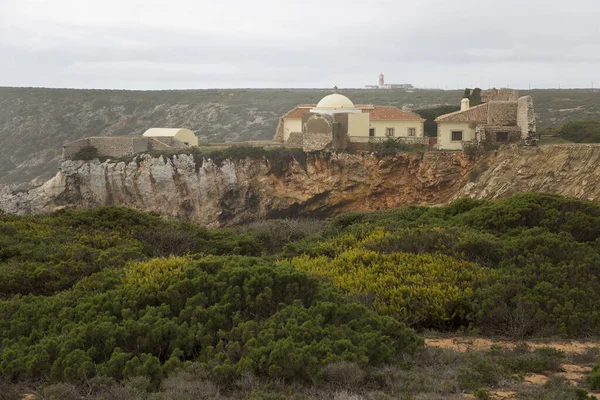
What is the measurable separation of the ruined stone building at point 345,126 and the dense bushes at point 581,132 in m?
6.97

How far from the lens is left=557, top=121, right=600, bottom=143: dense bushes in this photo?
2869cm

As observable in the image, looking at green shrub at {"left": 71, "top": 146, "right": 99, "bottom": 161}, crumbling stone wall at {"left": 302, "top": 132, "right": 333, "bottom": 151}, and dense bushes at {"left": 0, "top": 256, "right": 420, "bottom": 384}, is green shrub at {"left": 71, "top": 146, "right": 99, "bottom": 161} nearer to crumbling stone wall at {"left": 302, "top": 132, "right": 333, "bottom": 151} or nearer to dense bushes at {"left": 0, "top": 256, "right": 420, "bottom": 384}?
crumbling stone wall at {"left": 302, "top": 132, "right": 333, "bottom": 151}

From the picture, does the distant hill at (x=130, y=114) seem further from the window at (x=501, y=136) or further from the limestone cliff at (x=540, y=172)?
the limestone cliff at (x=540, y=172)

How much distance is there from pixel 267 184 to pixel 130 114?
41.4m

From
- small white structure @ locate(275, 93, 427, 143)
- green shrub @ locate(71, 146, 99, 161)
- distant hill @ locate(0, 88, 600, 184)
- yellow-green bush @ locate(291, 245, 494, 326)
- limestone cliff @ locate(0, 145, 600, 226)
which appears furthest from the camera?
distant hill @ locate(0, 88, 600, 184)

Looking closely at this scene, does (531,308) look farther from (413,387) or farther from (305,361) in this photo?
(305,361)

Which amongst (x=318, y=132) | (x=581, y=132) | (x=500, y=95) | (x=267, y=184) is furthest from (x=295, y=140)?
(x=581, y=132)

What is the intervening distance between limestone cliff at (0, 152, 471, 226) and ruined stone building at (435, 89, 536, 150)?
1511mm

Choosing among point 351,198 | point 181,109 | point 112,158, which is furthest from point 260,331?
point 181,109

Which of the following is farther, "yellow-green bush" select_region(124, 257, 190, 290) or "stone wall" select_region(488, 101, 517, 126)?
"stone wall" select_region(488, 101, 517, 126)

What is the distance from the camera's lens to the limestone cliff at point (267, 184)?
2933cm

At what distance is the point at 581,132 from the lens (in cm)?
3020

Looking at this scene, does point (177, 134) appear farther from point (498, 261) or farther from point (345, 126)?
point (498, 261)

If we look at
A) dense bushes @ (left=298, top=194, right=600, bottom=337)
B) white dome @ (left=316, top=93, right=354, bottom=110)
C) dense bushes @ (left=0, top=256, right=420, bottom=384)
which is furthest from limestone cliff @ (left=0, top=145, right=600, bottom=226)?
dense bushes @ (left=0, top=256, right=420, bottom=384)
